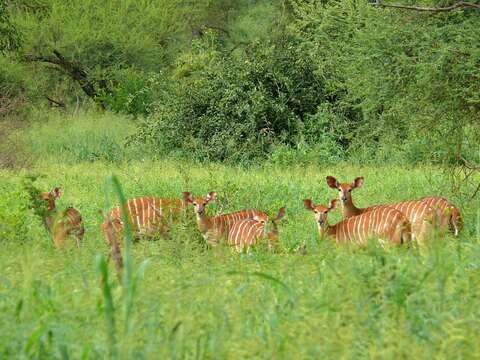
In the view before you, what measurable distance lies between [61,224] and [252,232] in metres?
1.59

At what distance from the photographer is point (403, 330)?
416cm

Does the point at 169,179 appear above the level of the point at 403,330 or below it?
below

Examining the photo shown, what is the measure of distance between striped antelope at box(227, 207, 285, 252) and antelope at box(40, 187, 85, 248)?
1211mm

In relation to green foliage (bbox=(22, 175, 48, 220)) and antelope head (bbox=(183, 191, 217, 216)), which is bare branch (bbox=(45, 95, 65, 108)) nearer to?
antelope head (bbox=(183, 191, 217, 216))

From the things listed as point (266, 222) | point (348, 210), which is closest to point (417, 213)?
point (348, 210)

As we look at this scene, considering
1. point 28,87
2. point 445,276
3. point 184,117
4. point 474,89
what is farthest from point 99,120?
point 445,276

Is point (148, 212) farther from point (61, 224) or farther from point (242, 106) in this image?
point (242, 106)

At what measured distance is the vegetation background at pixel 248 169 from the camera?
4.12 meters

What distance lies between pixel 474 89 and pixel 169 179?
17.1ft

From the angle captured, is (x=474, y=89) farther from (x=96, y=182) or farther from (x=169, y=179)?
(x=96, y=182)

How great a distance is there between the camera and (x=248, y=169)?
650 inches

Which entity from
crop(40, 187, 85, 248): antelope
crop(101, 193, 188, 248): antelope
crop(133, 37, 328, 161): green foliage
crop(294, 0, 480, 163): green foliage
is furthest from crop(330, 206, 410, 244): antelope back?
crop(133, 37, 328, 161): green foliage

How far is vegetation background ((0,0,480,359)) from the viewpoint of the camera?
162 inches

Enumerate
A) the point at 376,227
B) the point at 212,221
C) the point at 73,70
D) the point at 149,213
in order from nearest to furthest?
the point at 376,227 < the point at 212,221 < the point at 149,213 < the point at 73,70
